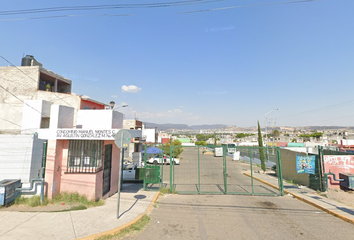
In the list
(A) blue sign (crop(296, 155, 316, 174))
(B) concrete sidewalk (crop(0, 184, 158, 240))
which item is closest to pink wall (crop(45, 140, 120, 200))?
(B) concrete sidewalk (crop(0, 184, 158, 240))

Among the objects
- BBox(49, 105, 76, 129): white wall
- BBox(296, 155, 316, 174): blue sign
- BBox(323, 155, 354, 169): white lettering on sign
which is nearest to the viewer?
BBox(49, 105, 76, 129): white wall

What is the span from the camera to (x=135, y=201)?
25.7 feet

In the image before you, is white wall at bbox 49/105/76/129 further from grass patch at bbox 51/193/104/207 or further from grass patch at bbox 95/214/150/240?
grass patch at bbox 95/214/150/240

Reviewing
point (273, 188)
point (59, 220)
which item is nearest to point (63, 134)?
point (59, 220)

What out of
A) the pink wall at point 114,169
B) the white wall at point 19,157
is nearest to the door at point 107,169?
the pink wall at point 114,169

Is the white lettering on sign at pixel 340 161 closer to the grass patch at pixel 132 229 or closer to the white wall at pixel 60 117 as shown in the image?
the grass patch at pixel 132 229

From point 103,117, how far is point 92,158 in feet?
7.22

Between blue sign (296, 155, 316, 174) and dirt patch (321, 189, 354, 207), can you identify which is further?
blue sign (296, 155, 316, 174)

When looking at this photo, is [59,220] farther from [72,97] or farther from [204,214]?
[72,97]

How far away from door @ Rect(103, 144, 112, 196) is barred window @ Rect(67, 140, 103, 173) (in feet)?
2.07

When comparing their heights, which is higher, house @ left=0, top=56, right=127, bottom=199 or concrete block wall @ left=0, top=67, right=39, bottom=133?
concrete block wall @ left=0, top=67, right=39, bottom=133

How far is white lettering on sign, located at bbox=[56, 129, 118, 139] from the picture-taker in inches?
283

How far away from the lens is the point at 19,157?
7.40 meters

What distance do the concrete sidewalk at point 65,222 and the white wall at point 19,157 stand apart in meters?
1.66
